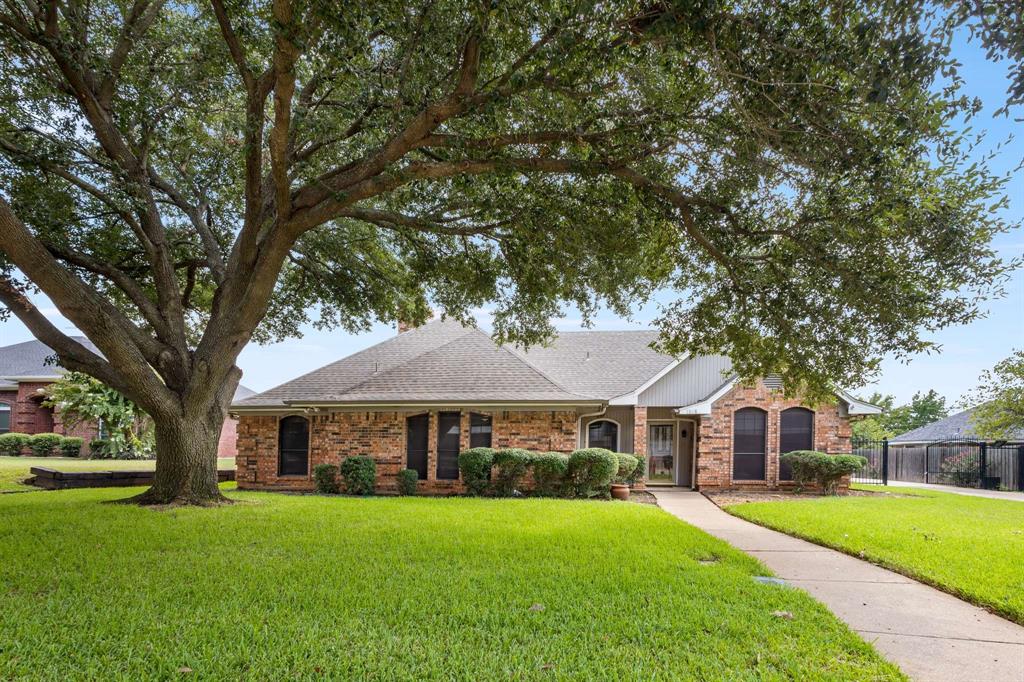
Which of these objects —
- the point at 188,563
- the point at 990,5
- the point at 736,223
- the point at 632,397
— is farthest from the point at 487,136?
the point at 632,397

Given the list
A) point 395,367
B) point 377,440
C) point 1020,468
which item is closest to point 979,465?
point 1020,468

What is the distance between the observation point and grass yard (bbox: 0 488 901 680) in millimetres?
3807

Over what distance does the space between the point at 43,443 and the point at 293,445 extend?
1890cm

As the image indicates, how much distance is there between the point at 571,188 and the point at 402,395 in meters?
7.74

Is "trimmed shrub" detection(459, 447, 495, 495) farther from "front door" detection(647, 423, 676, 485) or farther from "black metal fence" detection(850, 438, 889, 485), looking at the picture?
"black metal fence" detection(850, 438, 889, 485)

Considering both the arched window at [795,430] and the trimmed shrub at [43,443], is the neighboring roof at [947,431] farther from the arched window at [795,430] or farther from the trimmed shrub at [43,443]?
the trimmed shrub at [43,443]

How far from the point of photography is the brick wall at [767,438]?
55.9 ft

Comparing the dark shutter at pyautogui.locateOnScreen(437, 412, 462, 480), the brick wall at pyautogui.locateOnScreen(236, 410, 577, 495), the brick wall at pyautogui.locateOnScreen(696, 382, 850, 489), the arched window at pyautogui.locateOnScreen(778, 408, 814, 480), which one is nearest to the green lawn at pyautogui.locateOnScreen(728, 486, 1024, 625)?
the brick wall at pyautogui.locateOnScreen(696, 382, 850, 489)

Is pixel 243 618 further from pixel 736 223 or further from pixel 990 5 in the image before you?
pixel 736 223

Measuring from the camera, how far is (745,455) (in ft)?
56.9

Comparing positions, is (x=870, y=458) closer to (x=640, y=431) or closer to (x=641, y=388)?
(x=640, y=431)

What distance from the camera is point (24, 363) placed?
30547mm

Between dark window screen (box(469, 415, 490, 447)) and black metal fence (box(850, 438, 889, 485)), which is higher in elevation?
dark window screen (box(469, 415, 490, 447))

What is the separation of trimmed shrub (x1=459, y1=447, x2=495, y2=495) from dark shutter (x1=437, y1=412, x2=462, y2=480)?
1.13 metres
